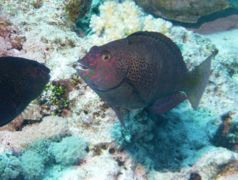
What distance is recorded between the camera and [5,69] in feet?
8.50

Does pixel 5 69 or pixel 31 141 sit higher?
pixel 5 69

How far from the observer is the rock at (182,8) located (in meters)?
9.33

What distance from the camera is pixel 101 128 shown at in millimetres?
3875

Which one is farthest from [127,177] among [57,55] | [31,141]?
[57,55]

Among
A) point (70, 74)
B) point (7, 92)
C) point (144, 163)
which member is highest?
point (7, 92)

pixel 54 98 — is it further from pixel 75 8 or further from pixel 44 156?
pixel 75 8

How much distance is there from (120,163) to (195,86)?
118 centimetres

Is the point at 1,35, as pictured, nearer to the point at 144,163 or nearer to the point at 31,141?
the point at 31,141

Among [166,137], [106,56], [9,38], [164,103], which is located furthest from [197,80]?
[9,38]

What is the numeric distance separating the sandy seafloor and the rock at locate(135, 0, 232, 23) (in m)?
3.95

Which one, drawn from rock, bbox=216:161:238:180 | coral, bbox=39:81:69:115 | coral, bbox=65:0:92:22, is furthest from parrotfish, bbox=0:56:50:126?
rock, bbox=216:161:238:180

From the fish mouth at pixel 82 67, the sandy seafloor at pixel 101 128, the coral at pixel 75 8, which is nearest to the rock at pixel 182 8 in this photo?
the sandy seafloor at pixel 101 128

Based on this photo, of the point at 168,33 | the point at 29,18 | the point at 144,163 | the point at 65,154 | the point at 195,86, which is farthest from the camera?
the point at 168,33

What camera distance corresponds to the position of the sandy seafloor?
3.69 meters
